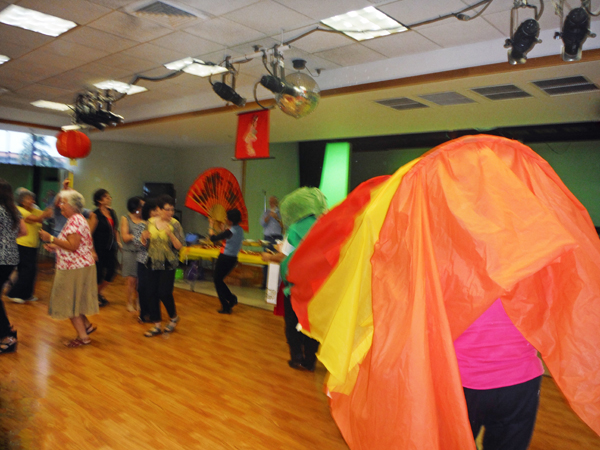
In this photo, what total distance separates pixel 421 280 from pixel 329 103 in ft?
15.3

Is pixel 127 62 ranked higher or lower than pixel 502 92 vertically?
higher

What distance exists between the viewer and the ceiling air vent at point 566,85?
428cm

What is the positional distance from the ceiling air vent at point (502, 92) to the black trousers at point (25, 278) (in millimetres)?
5370

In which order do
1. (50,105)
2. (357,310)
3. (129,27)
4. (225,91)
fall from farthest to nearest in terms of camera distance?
(50,105) → (225,91) → (129,27) → (357,310)

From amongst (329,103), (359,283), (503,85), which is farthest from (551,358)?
(329,103)

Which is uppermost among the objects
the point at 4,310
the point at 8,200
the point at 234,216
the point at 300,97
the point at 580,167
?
the point at 300,97

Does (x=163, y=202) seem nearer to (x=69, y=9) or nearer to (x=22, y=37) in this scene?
(x=69, y=9)

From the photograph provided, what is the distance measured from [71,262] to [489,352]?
3.46 meters

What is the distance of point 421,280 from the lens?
4.17 ft

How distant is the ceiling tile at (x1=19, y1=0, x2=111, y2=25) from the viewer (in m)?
3.81

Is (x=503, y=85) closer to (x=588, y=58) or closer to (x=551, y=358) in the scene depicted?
(x=588, y=58)

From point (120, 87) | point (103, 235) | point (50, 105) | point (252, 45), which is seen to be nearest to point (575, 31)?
point (252, 45)

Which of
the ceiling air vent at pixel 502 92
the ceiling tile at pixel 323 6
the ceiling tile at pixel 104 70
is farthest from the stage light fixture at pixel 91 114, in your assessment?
the ceiling air vent at pixel 502 92

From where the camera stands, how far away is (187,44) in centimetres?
466
